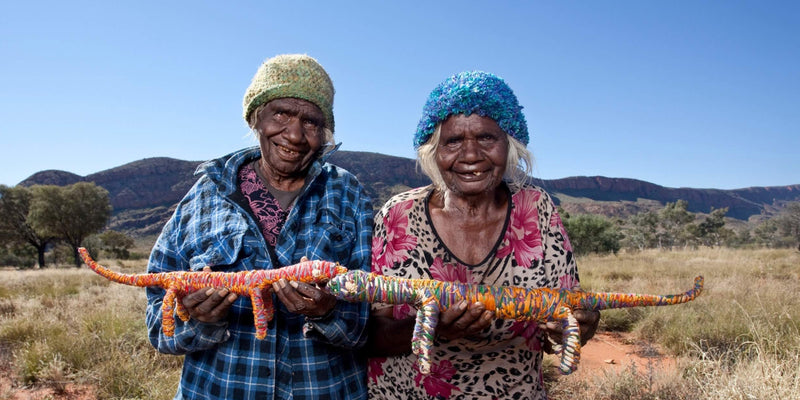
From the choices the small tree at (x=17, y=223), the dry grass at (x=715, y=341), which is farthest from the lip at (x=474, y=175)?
the small tree at (x=17, y=223)

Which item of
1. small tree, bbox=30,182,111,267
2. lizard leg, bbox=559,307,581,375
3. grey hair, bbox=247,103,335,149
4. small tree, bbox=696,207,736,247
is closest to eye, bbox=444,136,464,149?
grey hair, bbox=247,103,335,149

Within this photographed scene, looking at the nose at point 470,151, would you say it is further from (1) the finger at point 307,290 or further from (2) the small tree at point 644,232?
(2) the small tree at point 644,232

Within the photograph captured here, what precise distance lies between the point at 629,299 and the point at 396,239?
1.26 metres

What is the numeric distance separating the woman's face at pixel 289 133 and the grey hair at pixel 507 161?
635mm

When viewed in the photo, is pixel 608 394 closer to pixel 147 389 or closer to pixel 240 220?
pixel 240 220

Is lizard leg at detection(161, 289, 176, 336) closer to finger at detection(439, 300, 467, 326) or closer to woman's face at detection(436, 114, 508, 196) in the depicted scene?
finger at detection(439, 300, 467, 326)

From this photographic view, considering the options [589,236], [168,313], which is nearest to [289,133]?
[168,313]

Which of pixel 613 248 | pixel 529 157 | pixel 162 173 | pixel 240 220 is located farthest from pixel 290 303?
pixel 162 173

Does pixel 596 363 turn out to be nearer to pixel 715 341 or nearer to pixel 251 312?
pixel 715 341

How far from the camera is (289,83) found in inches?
92.7

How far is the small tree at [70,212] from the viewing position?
114 feet

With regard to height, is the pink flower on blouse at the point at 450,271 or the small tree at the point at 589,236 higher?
the pink flower on blouse at the point at 450,271

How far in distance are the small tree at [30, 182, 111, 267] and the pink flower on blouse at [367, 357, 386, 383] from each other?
40.3 meters

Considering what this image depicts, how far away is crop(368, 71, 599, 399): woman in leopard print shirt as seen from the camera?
7.54ft
